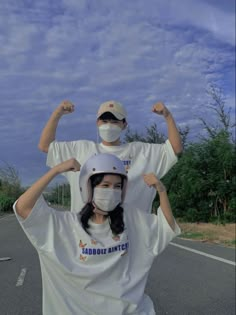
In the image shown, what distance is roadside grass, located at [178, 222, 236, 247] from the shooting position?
15344mm

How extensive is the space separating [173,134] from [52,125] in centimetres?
97

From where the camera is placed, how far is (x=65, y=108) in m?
3.72

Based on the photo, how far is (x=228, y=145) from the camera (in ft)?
74.0

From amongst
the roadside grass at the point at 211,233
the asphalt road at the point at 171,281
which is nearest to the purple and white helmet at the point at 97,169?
the asphalt road at the point at 171,281

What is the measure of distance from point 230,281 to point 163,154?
18.1 feet

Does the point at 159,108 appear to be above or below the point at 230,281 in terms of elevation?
above

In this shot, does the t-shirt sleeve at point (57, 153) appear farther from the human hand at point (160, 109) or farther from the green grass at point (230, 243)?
the green grass at point (230, 243)

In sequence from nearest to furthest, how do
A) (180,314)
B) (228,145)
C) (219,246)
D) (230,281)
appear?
(180,314), (230,281), (219,246), (228,145)

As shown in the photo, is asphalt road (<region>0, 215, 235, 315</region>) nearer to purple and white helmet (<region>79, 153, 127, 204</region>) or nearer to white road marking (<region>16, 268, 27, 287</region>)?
white road marking (<region>16, 268, 27, 287</region>)

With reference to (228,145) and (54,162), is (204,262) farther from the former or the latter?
(228,145)

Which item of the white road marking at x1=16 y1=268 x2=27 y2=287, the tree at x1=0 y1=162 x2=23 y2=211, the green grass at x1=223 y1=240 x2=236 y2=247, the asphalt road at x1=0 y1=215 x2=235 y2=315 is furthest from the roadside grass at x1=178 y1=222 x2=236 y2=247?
the tree at x1=0 y1=162 x2=23 y2=211

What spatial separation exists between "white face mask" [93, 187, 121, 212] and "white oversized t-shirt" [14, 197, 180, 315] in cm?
14

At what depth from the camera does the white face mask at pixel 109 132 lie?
3762mm

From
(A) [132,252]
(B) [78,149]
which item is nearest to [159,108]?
(B) [78,149]
